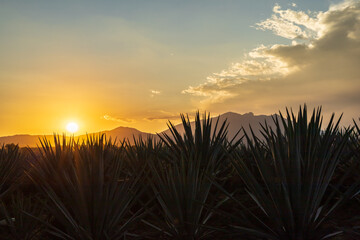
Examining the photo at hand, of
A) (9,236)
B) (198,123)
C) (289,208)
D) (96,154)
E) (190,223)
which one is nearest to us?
(289,208)

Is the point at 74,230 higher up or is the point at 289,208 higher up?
the point at 289,208

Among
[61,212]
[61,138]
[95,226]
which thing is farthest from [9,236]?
[61,138]

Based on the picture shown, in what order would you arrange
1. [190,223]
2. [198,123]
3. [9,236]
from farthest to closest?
1. [198,123]
2. [9,236]
3. [190,223]

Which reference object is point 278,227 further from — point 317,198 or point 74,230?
point 74,230

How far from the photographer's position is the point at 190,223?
2.96 m

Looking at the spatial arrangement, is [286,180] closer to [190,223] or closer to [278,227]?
[278,227]

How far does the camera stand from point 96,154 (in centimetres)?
341

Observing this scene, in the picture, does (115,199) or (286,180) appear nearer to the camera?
(286,180)

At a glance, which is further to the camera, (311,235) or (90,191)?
(90,191)

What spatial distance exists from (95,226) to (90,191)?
12.9 inches

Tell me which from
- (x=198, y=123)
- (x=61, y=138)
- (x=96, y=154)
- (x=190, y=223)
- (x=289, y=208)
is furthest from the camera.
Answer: (x=61, y=138)

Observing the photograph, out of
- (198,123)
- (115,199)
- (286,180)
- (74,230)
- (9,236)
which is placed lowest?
(9,236)

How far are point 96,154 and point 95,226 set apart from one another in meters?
0.77

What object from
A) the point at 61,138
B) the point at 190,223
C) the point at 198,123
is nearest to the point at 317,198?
the point at 190,223
